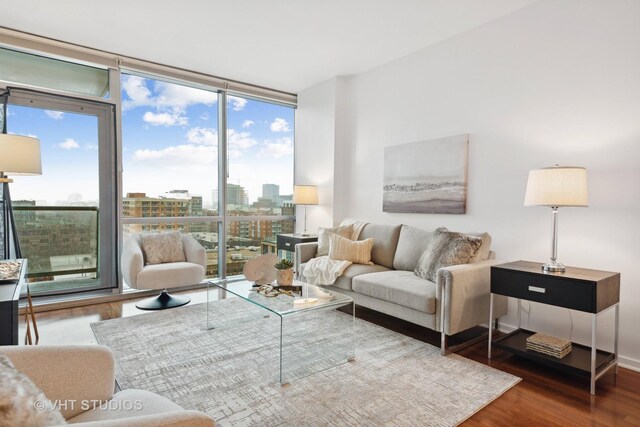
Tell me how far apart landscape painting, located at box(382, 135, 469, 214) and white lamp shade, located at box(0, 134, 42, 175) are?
3.25 m

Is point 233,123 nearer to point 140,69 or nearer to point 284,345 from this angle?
point 140,69

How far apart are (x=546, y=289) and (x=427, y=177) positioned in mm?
1747

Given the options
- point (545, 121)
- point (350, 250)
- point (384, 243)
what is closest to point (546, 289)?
point (545, 121)

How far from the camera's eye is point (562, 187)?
2459 millimetres

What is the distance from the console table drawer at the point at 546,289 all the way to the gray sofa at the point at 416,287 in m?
0.22

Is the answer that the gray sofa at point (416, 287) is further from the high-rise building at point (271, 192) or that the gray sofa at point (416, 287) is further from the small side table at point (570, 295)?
the high-rise building at point (271, 192)

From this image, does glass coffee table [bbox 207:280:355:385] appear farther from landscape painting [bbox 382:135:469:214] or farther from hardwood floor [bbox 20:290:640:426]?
landscape painting [bbox 382:135:469:214]

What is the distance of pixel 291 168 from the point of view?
5738 mm

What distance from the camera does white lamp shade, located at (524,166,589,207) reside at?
2.44 metres

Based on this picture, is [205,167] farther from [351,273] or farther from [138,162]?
[351,273]

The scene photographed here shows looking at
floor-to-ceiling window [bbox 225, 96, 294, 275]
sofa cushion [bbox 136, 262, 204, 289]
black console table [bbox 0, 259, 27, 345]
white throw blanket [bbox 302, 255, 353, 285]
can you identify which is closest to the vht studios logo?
black console table [bbox 0, 259, 27, 345]

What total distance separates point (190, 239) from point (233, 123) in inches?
70.7

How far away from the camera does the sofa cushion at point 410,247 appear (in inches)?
142

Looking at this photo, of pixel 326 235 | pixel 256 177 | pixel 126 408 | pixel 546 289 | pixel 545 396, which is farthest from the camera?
pixel 256 177
